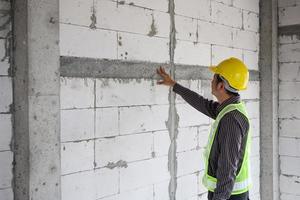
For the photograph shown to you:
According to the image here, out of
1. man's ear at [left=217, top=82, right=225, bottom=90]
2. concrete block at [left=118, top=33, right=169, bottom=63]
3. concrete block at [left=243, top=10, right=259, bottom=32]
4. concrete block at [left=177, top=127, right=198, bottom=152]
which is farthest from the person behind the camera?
concrete block at [left=243, top=10, right=259, bottom=32]

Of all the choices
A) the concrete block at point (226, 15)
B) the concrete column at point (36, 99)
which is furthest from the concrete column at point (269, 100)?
the concrete column at point (36, 99)

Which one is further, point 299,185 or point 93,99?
point 299,185

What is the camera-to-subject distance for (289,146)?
189 inches

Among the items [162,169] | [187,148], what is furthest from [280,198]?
[162,169]

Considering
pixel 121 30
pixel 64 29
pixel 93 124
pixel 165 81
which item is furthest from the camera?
pixel 165 81

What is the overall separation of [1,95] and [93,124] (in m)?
0.69

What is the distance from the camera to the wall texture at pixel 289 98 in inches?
187

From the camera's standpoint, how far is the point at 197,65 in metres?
3.86

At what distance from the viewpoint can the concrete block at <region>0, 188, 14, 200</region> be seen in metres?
2.37

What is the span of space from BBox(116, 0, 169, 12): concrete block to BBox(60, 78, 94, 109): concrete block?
0.76 meters

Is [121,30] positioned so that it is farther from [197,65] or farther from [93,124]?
[197,65]

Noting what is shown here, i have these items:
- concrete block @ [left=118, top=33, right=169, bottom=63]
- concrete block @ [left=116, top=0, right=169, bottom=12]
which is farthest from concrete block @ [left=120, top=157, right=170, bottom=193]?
concrete block @ [left=116, top=0, right=169, bottom=12]

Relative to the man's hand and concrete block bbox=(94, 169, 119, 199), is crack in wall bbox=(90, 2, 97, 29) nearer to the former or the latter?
the man's hand

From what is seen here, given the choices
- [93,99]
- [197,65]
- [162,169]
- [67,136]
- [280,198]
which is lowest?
[280,198]
